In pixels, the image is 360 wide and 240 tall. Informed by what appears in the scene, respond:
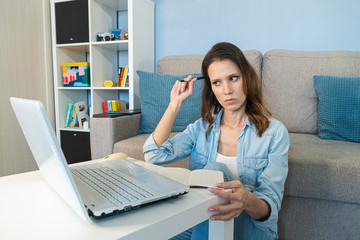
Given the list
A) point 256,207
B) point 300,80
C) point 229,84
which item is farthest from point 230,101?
point 300,80

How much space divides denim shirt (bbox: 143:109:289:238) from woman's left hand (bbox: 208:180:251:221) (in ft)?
0.48

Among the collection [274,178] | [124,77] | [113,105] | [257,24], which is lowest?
[274,178]

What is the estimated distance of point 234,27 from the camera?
2316 mm

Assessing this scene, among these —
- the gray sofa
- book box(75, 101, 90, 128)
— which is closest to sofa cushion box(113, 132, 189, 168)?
the gray sofa

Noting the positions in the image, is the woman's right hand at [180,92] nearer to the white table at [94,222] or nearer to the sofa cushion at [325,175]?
the white table at [94,222]

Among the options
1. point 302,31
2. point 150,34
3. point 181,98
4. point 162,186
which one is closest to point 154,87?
point 150,34

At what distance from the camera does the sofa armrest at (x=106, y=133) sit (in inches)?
67.4

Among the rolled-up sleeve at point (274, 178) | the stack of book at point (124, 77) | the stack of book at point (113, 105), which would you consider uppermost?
the stack of book at point (124, 77)

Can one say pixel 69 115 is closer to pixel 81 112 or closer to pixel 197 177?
pixel 81 112

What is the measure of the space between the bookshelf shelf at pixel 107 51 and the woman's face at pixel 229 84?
1.40 metres

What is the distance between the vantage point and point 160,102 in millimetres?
1943

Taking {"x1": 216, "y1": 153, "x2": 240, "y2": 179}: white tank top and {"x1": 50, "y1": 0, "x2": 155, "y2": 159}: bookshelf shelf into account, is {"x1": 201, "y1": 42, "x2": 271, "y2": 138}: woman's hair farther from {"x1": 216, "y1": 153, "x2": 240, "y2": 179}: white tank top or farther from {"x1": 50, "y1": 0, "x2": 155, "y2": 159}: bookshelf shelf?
{"x1": 50, "y1": 0, "x2": 155, "y2": 159}: bookshelf shelf

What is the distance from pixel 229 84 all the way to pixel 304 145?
2.39ft

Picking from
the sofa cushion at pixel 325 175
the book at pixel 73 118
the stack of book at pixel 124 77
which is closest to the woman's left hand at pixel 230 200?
the sofa cushion at pixel 325 175
